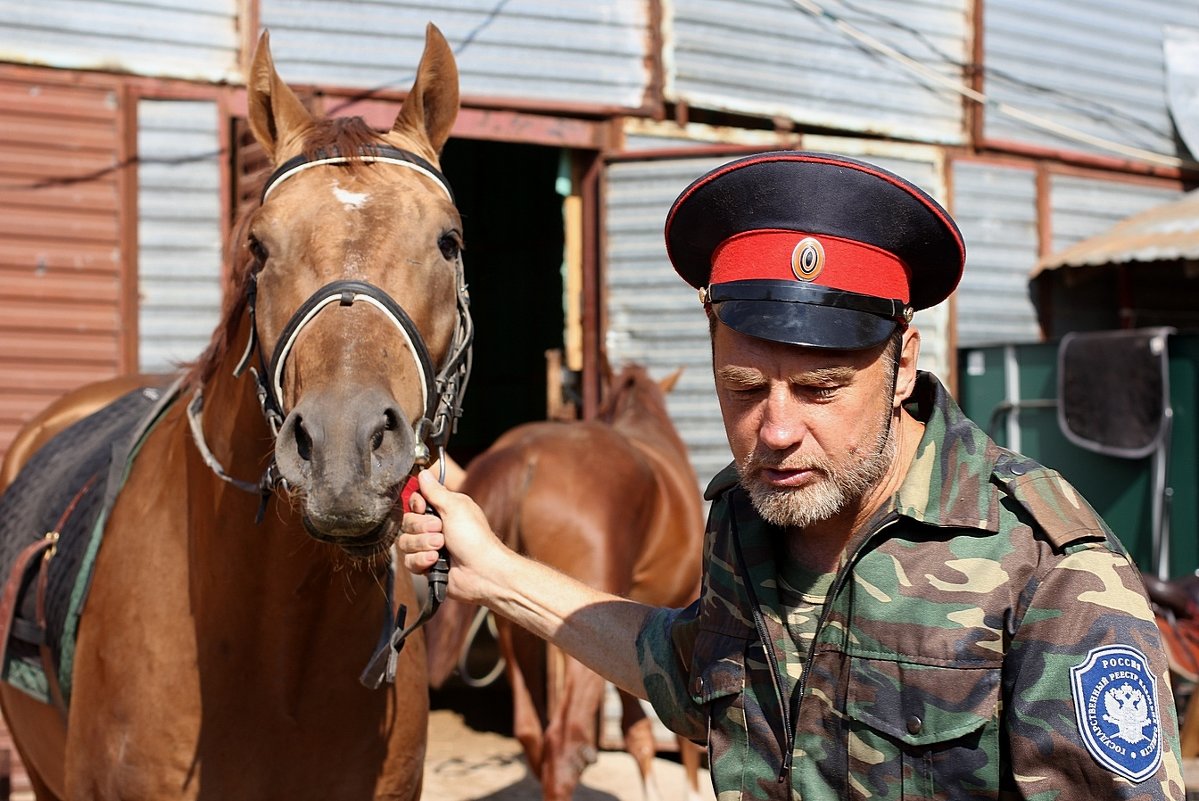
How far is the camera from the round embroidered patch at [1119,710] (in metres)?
1.36

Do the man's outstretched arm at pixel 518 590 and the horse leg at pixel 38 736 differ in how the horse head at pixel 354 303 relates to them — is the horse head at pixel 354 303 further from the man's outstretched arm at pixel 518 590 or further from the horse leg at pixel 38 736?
the horse leg at pixel 38 736

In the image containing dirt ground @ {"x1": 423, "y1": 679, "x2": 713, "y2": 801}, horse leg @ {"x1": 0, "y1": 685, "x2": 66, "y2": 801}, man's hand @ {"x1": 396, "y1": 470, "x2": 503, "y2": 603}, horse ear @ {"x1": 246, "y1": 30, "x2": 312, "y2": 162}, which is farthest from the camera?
dirt ground @ {"x1": 423, "y1": 679, "x2": 713, "y2": 801}

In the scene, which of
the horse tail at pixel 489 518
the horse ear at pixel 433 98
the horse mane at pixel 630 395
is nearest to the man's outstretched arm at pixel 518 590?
the horse ear at pixel 433 98

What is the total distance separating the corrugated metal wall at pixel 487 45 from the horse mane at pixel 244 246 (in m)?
4.04

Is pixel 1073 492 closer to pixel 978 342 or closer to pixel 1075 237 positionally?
pixel 978 342

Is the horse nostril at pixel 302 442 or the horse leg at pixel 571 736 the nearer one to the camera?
the horse nostril at pixel 302 442

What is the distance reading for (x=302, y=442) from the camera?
186cm

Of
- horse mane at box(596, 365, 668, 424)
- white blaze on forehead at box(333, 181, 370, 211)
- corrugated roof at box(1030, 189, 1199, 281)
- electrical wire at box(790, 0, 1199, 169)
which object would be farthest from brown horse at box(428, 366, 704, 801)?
corrugated roof at box(1030, 189, 1199, 281)

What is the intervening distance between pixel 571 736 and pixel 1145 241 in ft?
16.8

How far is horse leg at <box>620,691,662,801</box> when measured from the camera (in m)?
5.53

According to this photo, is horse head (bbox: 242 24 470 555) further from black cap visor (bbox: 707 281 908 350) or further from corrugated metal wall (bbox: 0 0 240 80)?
corrugated metal wall (bbox: 0 0 240 80)

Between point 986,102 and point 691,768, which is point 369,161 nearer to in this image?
point 691,768

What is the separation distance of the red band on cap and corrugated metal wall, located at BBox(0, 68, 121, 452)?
517cm

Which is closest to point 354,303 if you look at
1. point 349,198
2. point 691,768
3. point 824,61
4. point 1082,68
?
point 349,198
